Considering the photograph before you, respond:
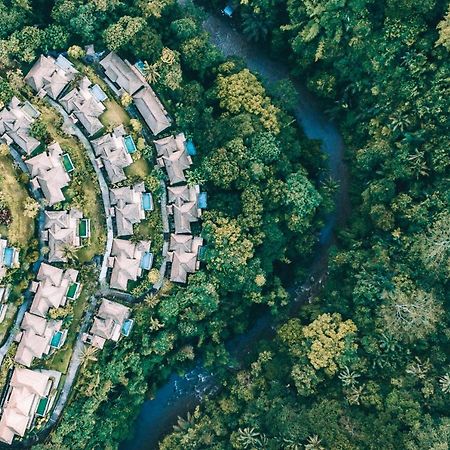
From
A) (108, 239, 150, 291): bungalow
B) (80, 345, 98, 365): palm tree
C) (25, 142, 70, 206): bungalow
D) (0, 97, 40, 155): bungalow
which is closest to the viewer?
(25, 142, 70, 206): bungalow

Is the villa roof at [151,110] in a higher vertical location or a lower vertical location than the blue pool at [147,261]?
higher

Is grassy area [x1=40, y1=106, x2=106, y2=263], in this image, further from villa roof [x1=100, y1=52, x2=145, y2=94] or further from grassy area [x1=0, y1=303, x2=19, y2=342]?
grassy area [x1=0, y1=303, x2=19, y2=342]

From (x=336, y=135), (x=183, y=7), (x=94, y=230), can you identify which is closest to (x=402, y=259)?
(x=336, y=135)

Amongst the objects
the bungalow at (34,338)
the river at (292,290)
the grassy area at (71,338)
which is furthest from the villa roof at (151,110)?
the bungalow at (34,338)

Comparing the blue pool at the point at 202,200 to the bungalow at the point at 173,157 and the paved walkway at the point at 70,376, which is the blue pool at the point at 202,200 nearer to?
the bungalow at the point at 173,157

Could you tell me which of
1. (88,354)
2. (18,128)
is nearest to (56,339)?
(88,354)

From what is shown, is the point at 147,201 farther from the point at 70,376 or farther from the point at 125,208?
the point at 70,376

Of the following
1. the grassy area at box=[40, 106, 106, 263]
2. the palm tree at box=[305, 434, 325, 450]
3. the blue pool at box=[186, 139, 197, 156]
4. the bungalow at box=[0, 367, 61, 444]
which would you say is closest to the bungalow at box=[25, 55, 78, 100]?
the grassy area at box=[40, 106, 106, 263]

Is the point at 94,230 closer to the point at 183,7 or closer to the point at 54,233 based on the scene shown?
the point at 54,233
